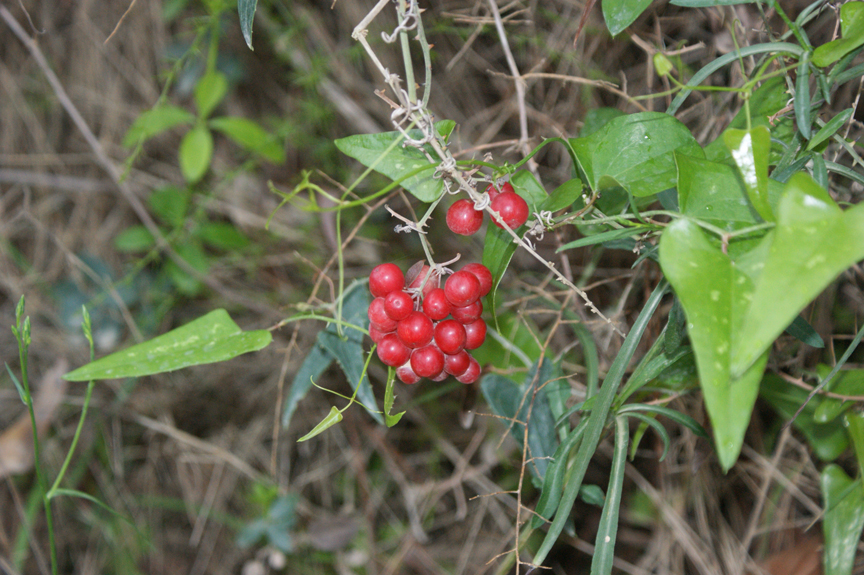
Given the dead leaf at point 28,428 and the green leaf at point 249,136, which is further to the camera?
the dead leaf at point 28,428

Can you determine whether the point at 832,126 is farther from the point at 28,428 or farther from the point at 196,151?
the point at 28,428

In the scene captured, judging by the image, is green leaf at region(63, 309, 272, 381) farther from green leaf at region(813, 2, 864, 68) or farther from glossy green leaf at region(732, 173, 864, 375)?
green leaf at region(813, 2, 864, 68)

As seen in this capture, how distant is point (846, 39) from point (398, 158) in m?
0.46

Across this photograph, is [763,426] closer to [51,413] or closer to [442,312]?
[442,312]

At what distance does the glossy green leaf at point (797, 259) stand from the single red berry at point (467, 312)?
0.27 metres

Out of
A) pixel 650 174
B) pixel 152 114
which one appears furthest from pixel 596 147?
pixel 152 114

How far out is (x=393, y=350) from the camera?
24.2 inches

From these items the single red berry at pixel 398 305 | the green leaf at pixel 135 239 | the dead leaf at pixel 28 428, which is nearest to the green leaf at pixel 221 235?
the green leaf at pixel 135 239

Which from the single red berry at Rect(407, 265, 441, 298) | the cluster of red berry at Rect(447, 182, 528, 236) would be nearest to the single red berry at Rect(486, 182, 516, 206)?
the cluster of red berry at Rect(447, 182, 528, 236)

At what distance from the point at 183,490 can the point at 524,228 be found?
52.1 inches

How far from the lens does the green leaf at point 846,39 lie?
515mm

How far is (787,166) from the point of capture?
58 cm

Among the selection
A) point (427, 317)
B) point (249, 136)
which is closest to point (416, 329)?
point (427, 317)

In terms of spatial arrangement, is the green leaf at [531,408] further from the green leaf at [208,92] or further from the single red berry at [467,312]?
the green leaf at [208,92]
